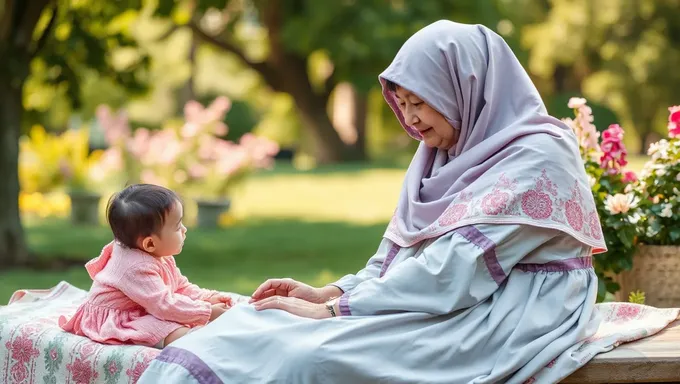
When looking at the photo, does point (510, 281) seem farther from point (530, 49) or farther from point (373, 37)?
point (530, 49)

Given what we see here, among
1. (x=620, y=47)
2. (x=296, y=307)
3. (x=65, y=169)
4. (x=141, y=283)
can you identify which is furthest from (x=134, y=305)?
(x=620, y=47)

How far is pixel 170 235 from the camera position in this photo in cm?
356

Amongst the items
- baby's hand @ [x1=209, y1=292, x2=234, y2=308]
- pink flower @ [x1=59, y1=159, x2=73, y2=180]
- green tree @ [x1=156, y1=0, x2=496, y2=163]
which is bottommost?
baby's hand @ [x1=209, y1=292, x2=234, y2=308]

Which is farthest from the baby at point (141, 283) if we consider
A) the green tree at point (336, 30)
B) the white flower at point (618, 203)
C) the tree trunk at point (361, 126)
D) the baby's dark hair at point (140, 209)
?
the tree trunk at point (361, 126)

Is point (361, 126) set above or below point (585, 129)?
above

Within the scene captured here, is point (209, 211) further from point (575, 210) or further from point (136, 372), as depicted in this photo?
point (575, 210)

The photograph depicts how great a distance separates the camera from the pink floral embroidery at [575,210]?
3285 millimetres

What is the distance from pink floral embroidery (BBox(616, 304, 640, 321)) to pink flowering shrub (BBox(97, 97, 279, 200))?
7.96 meters

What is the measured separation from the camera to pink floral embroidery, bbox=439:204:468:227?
3.29 m

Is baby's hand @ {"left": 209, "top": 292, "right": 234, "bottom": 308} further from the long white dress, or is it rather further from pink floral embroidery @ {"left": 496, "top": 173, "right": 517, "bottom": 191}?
pink floral embroidery @ {"left": 496, "top": 173, "right": 517, "bottom": 191}

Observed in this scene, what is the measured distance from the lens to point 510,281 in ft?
10.7

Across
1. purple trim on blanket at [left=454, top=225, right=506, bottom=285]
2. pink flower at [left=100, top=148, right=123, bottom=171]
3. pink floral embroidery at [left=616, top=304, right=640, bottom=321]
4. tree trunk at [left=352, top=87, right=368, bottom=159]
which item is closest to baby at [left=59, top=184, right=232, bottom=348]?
purple trim on blanket at [left=454, top=225, right=506, bottom=285]

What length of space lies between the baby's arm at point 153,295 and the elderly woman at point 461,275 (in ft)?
0.86

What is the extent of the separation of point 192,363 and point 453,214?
855 millimetres
